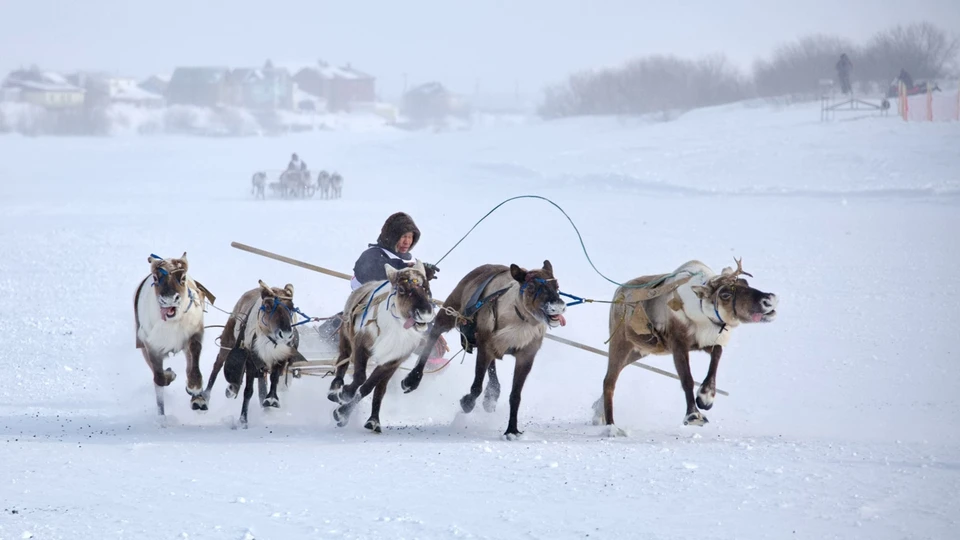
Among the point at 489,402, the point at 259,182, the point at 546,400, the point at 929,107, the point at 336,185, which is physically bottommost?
the point at 546,400

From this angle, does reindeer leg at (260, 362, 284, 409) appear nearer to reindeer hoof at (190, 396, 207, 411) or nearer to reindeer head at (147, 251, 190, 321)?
reindeer hoof at (190, 396, 207, 411)

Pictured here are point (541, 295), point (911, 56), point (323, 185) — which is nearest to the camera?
point (541, 295)

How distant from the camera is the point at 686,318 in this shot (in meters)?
8.56

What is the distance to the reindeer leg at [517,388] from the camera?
852 cm

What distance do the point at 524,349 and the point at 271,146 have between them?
5864 centimetres

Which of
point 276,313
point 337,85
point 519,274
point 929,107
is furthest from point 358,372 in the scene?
point 337,85

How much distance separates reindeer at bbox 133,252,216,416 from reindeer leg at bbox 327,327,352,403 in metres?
0.86

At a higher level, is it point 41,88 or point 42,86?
point 42,86

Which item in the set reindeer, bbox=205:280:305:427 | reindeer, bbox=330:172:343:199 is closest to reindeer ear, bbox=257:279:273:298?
reindeer, bbox=205:280:305:427

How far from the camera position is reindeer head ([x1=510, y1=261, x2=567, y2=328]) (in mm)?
8195

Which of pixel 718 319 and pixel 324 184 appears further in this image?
pixel 324 184

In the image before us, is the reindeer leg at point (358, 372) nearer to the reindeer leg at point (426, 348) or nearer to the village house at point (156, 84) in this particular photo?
the reindeer leg at point (426, 348)

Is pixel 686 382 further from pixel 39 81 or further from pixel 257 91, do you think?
pixel 257 91

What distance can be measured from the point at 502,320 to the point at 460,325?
A: 547 mm
